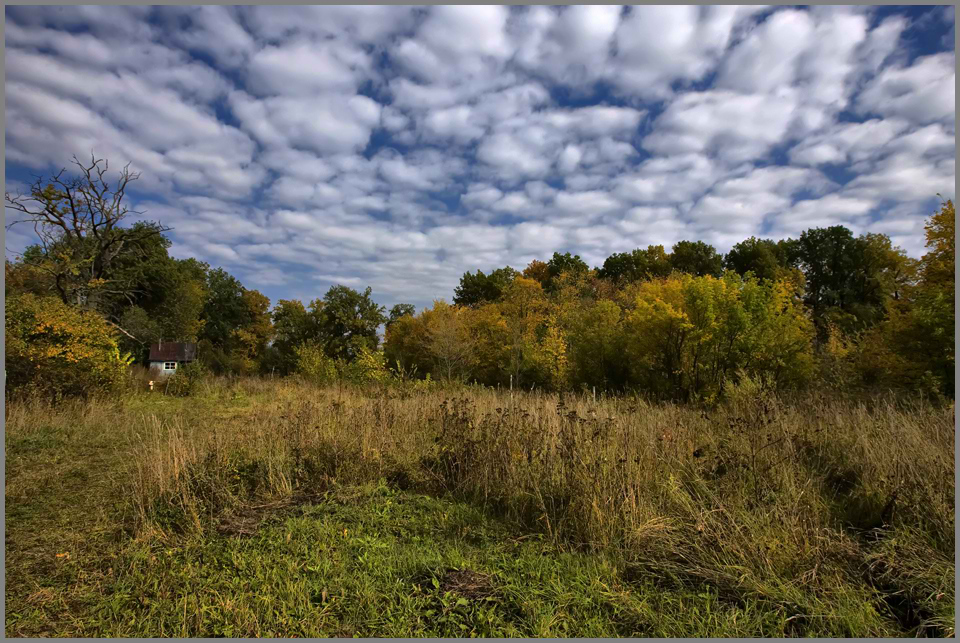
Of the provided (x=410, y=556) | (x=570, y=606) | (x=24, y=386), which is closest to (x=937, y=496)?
(x=570, y=606)

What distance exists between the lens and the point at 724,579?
2932 millimetres

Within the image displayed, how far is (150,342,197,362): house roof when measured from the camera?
29391 millimetres

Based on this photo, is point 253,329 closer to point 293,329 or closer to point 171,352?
point 171,352

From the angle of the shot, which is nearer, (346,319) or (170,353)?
(346,319)

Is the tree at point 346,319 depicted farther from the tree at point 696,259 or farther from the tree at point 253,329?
the tree at point 696,259

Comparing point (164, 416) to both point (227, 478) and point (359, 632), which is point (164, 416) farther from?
point (359, 632)

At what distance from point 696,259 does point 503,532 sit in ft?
124

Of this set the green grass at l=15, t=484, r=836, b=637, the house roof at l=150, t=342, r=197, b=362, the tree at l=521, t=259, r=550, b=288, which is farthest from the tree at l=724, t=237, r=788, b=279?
the house roof at l=150, t=342, r=197, b=362

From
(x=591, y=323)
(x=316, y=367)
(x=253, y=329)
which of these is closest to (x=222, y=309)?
(x=253, y=329)

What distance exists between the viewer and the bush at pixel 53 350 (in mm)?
10203

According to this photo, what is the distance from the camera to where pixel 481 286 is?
40594mm

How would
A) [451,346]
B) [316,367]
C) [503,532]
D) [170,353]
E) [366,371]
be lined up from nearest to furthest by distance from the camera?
[503,532] → [366,371] → [316,367] → [451,346] → [170,353]

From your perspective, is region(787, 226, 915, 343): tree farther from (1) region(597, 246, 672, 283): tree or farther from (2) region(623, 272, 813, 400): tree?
(2) region(623, 272, 813, 400): tree

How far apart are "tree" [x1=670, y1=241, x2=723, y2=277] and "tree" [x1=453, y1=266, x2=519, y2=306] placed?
1388cm
